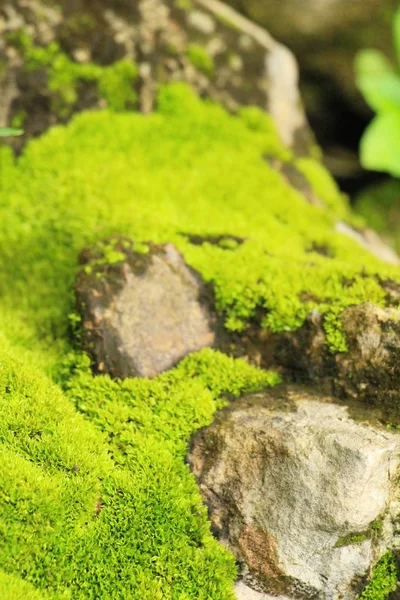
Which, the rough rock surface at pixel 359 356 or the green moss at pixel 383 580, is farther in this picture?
the rough rock surface at pixel 359 356

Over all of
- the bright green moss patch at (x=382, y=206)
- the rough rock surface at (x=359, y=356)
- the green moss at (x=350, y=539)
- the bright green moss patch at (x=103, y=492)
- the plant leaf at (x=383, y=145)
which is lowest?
the bright green moss patch at (x=382, y=206)

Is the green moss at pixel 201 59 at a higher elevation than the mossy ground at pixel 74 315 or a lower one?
higher

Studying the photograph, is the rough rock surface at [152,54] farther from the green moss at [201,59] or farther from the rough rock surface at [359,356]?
the rough rock surface at [359,356]

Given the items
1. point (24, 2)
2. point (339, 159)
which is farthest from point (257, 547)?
point (339, 159)

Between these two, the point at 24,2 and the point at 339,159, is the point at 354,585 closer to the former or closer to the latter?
the point at 24,2

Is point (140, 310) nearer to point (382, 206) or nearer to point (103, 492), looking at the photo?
point (103, 492)

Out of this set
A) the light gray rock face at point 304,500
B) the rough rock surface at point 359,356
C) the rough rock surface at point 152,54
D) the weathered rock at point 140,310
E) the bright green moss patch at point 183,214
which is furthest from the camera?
the rough rock surface at point 152,54

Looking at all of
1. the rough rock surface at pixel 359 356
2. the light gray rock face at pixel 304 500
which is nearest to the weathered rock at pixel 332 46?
the rough rock surface at pixel 359 356
